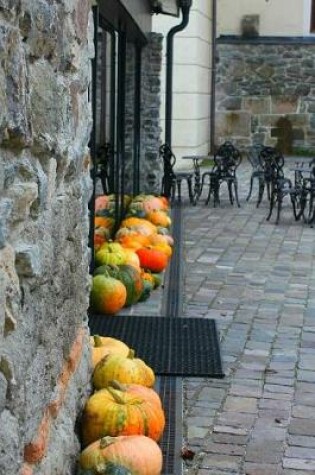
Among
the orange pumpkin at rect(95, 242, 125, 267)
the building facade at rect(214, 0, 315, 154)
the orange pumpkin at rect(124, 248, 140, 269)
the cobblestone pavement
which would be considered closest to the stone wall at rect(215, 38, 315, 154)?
the building facade at rect(214, 0, 315, 154)

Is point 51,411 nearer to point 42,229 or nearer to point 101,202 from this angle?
point 42,229

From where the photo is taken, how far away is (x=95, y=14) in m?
5.84

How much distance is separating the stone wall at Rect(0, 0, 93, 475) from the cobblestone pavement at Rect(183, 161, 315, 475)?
0.92 m

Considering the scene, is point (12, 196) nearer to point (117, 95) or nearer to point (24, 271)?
point (24, 271)

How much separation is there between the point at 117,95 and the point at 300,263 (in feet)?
8.10

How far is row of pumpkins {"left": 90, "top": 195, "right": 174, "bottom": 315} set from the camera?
19.9 feet

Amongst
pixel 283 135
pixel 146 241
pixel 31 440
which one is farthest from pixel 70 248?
pixel 283 135

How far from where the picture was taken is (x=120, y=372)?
148 inches

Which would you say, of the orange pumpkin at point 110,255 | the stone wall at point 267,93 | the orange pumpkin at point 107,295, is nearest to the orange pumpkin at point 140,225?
the orange pumpkin at point 110,255

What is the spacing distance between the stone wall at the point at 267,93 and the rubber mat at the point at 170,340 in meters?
14.6

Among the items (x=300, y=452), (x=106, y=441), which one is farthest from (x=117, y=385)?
(x=300, y=452)

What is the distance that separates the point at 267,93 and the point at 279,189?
986cm

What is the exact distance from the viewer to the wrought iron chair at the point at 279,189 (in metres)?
11.0

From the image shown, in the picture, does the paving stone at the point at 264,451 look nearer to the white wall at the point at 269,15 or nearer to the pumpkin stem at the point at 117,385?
the pumpkin stem at the point at 117,385
